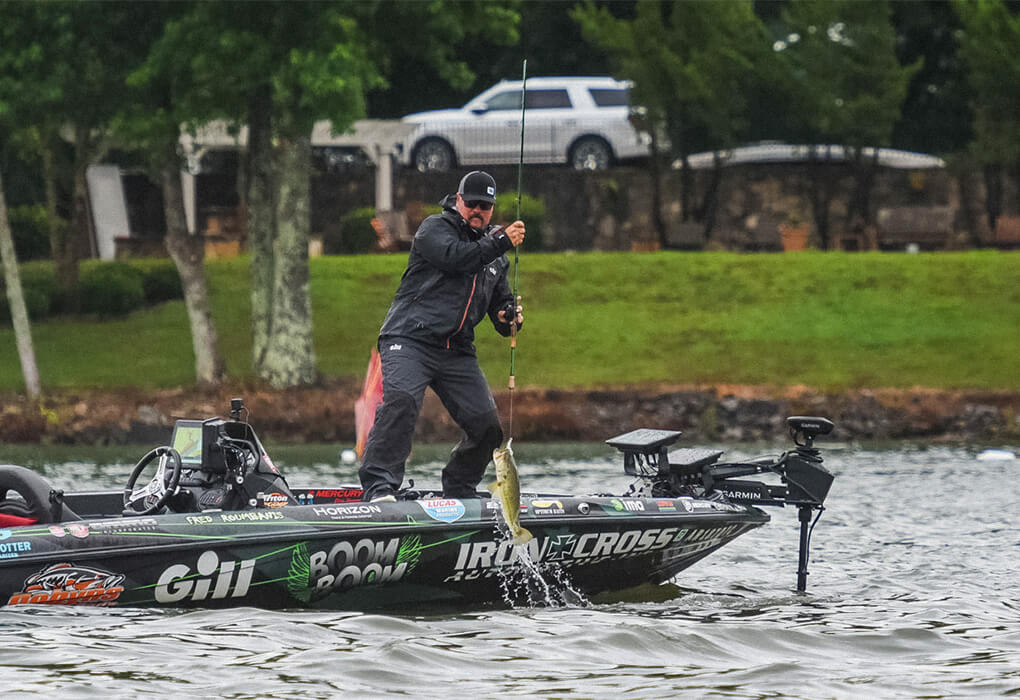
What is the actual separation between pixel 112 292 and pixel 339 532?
2145cm

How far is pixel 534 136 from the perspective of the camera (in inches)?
1409

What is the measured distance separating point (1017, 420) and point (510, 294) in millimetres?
14384

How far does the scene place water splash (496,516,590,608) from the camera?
35.0 feet

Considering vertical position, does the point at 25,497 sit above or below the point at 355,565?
above

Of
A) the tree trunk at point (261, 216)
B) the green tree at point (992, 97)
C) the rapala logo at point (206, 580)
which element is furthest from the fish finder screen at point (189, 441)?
the green tree at point (992, 97)

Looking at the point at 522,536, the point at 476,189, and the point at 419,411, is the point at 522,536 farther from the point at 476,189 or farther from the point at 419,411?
the point at 476,189

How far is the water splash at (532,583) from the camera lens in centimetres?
1066

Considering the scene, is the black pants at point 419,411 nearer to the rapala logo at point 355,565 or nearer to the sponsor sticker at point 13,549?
the rapala logo at point 355,565

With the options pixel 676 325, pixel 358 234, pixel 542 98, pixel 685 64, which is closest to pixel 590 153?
pixel 542 98

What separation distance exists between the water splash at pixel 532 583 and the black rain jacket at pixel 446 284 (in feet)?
4.17

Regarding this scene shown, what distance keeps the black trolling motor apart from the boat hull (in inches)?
7.6

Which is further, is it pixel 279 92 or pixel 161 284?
pixel 161 284

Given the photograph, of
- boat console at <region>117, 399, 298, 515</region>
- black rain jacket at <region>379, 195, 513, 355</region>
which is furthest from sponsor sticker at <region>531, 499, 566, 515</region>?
boat console at <region>117, 399, 298, 515</region>

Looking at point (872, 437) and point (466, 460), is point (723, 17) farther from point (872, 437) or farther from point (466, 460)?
point (466, 460)
